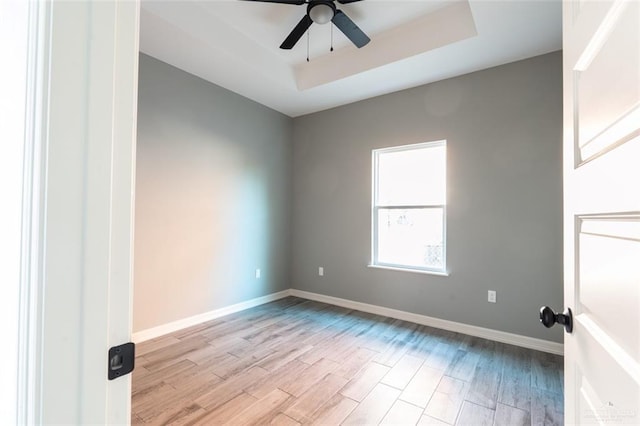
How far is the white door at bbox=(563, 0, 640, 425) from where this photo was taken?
52 centimetres

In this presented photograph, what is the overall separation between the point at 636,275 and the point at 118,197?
36.5 inches

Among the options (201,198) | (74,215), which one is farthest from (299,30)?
(74,215)

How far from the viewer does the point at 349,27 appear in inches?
92.4

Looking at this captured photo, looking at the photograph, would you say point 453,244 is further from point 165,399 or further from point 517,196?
point 165,399

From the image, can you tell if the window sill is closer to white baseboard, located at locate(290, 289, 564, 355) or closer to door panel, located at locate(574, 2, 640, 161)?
white baseboard, located at locate(290, 289, 564, 355)

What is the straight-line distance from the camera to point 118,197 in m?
0.52

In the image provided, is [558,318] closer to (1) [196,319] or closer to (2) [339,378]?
(2) [339,378]

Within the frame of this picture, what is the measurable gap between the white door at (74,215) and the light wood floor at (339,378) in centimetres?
160

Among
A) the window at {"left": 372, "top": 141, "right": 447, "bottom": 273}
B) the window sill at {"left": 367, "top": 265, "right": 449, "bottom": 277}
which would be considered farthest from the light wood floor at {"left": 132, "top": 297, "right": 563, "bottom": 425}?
the window at {"left": 372, "top": 141, "right": 447, "bottom": 273}

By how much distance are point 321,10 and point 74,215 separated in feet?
7.67

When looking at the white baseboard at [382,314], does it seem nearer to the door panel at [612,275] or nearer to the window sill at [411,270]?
the window sill at [411,270]

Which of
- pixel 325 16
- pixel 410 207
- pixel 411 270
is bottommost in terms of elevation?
pixel 411 270

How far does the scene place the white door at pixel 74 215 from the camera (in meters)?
0.43

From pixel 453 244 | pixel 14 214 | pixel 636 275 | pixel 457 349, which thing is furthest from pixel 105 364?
pixel 453 244
